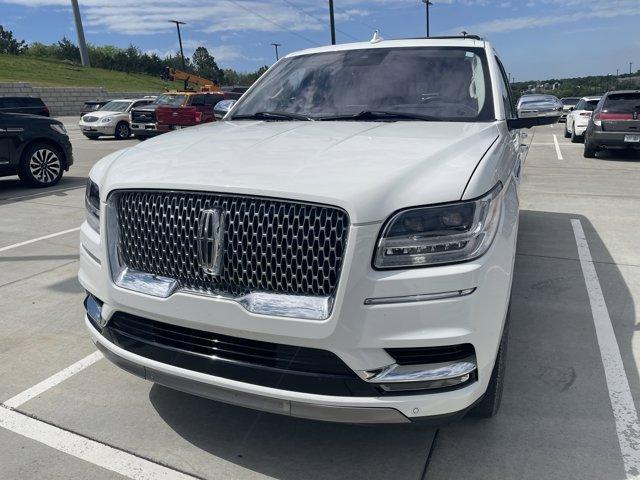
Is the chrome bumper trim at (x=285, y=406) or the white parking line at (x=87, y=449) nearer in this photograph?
the chrome bumper trim at (x=285, y=406)

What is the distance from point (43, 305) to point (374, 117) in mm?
3097

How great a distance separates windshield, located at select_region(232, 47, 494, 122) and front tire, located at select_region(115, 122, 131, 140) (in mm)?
19901

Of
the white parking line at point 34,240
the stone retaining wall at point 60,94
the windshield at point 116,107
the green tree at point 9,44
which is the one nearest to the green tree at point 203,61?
the green tree at point 9,44

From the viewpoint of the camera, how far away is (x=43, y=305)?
15.1ft

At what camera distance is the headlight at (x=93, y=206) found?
2863 millimetres

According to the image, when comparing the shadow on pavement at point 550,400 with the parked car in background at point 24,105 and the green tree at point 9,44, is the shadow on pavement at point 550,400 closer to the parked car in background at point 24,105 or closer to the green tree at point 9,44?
the parked car in background at point 24,105

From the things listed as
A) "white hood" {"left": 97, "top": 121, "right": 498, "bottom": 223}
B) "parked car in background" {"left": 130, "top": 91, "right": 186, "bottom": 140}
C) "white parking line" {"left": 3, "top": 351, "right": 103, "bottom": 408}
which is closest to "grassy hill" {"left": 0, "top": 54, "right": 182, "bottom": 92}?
"parked car in background" {"left": 130, "top": 91, "right": 186, "bottom": 140}

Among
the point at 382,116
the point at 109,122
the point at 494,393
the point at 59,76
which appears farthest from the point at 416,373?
the point at 59,76

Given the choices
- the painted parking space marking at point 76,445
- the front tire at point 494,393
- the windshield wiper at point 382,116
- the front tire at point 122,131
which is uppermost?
the windshield wiper at point 382,116

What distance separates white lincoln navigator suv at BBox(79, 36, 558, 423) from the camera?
2.11 meters

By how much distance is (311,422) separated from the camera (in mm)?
2934

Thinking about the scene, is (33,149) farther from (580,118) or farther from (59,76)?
(59,76)

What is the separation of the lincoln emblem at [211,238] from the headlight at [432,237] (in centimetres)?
65

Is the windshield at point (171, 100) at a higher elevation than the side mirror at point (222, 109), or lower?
lower
